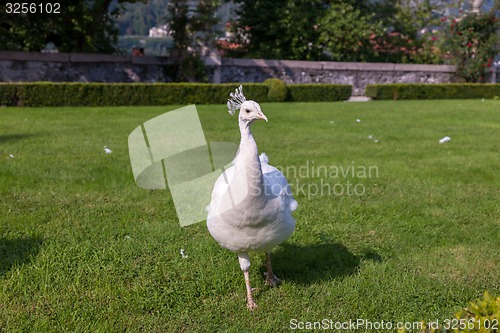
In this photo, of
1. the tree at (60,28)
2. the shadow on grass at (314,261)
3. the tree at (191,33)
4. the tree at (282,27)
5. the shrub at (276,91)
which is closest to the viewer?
the shadow on grass at (314,261)

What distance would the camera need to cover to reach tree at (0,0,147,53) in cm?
1859

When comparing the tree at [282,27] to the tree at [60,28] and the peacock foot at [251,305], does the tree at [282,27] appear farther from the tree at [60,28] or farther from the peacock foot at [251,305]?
the peacock foot at [251,305]

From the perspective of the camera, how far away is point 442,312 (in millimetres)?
3229

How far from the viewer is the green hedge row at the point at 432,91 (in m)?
21.5

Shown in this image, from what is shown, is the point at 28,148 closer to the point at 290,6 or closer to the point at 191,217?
the point at 191,217

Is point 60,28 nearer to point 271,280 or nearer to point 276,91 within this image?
point 276,91

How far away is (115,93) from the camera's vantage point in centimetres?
1652

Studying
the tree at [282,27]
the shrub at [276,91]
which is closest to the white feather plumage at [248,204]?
the shrub at [276,91]

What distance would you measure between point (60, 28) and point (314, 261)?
61.0 ft

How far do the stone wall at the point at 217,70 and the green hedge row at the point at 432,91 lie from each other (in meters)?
2.81

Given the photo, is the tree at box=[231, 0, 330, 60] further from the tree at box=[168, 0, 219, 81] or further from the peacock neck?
the peacock neck

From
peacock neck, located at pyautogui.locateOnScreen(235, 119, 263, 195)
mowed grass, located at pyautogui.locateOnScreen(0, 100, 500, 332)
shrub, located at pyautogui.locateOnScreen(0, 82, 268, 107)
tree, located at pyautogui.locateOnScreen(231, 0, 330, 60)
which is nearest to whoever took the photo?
peacock neck, located at pyautogui.locateOnScreen(235, 119, 263, 195)

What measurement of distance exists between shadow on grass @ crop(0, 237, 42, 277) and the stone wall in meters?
16.7

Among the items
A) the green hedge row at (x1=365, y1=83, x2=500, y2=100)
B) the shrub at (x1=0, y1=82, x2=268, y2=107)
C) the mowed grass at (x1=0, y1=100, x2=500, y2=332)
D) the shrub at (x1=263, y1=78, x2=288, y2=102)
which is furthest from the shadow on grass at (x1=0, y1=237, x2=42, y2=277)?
the green hedge row at (x1=365, y1=83, x2=500, y2=100)
